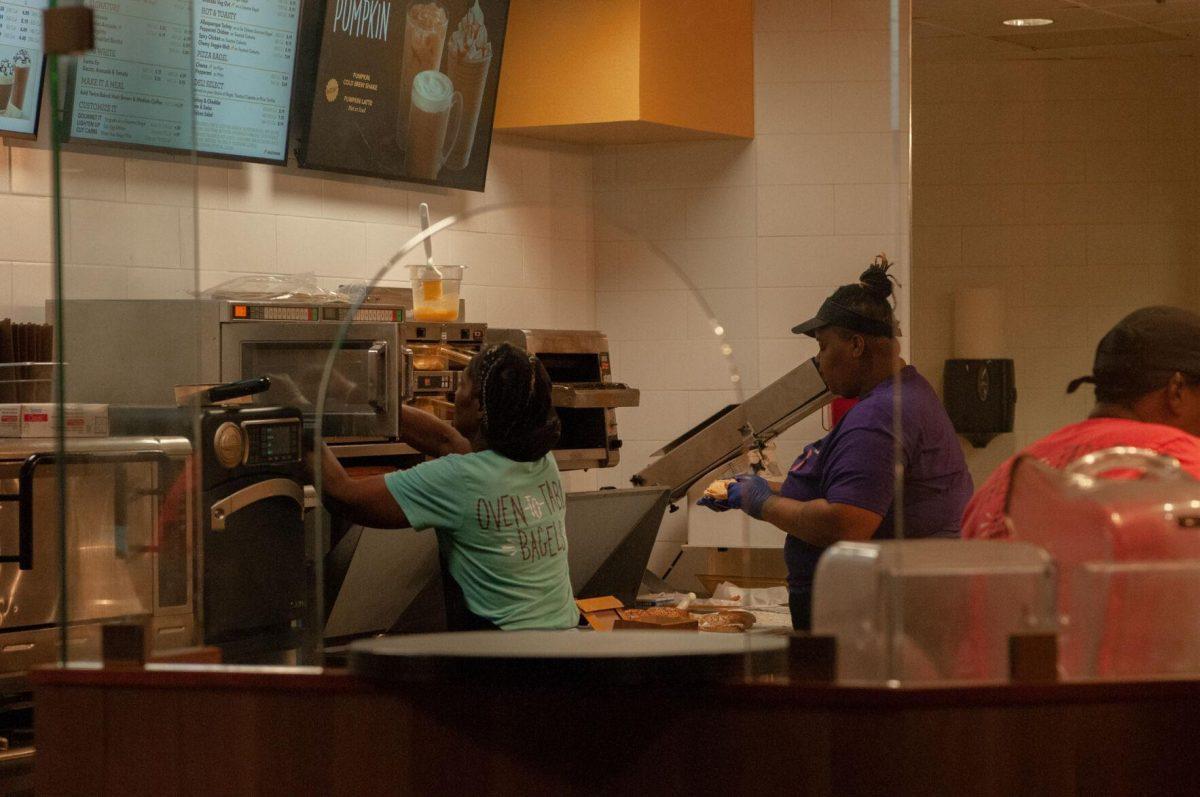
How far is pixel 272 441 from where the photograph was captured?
2904 mm

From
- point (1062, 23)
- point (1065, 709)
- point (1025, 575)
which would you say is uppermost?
point (1062, 23)

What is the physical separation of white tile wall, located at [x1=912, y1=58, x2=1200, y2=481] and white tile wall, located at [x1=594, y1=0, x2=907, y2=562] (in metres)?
0.43

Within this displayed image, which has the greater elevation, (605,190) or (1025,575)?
(605,190)

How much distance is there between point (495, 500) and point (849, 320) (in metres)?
1.00

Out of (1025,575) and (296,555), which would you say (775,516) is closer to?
(1025,575)

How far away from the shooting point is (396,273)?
5301 mm

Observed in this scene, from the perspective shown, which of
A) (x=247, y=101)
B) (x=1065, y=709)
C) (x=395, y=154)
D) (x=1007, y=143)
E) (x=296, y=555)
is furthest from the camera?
(x=1007, y=143)

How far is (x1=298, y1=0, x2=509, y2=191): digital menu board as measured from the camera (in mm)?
4945

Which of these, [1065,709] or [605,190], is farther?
[605,190]

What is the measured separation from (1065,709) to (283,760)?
930 millimetres

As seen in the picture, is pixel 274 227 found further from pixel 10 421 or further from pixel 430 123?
pixel 10 421

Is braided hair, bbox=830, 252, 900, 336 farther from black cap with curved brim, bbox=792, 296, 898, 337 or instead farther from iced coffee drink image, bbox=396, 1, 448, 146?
iced coffee drink image, bbox=396, 1, 448, 146

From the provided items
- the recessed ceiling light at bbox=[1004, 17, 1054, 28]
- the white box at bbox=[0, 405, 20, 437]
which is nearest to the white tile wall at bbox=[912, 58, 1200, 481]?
the recessed ceiling light at bbox=[1004, 17, 1054, 28]

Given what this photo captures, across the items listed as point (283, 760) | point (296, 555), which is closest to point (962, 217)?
point (296, 555)
